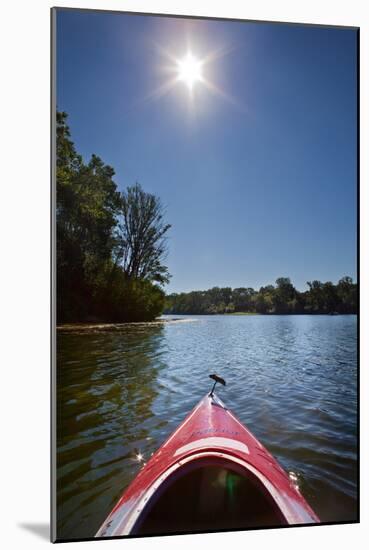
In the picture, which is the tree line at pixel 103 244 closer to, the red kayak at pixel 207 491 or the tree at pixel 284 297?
the tree at pixel 284 297

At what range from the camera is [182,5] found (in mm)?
2281

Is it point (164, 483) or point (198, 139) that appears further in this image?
point (198, 139)

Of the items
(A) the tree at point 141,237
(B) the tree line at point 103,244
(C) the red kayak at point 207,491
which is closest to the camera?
(C) the red kayak at point 207,491

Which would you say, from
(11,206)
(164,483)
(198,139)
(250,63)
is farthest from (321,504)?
(250,63)

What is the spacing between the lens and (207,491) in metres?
2.11

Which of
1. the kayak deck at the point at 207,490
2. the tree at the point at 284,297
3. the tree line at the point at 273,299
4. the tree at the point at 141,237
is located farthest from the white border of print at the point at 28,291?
the tree at the point at 284,297

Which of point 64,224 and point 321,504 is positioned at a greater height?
point 64,224

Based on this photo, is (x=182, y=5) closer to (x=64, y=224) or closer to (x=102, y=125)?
(x=102, y=125)

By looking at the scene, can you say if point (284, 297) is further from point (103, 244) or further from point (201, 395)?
point (103, 244)

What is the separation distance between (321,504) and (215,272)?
1.17 m

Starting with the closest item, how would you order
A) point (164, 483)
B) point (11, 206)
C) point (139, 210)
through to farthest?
point (164, 483)
point (11, 206)
point (139, 210)

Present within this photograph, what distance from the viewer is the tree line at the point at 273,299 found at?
243cm

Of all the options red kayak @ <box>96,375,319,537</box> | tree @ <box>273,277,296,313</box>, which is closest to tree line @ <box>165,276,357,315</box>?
tree @ <box>273,277,296,313</box>

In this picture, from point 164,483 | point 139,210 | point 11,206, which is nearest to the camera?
point 164,483
